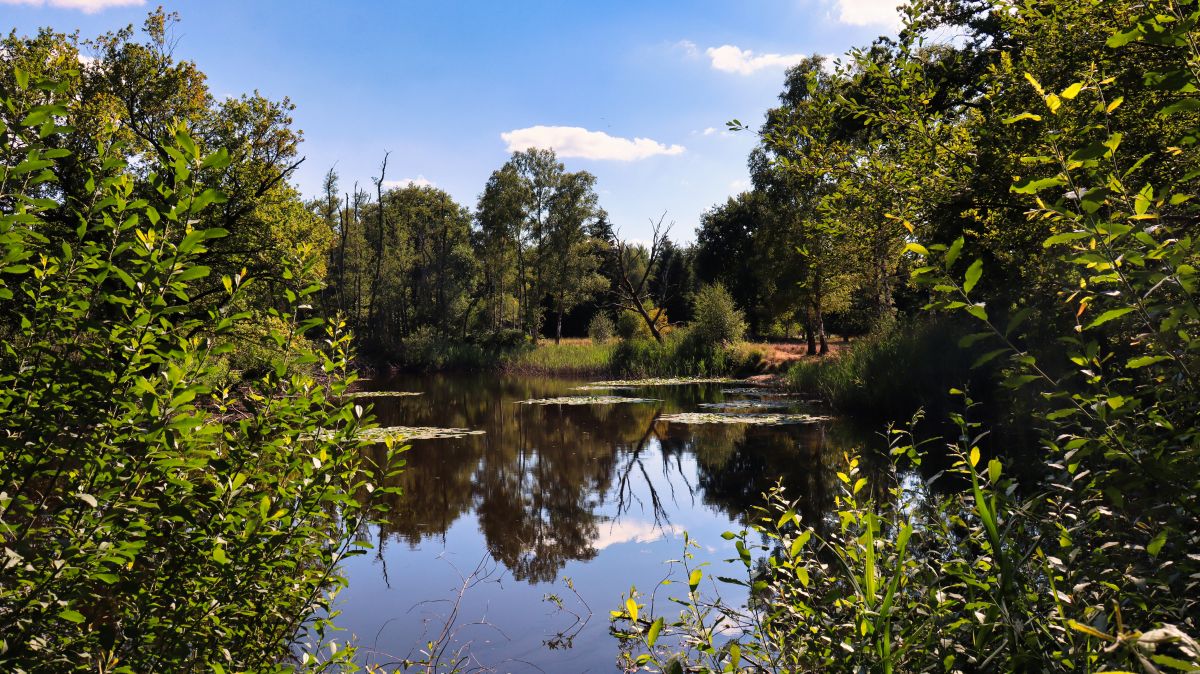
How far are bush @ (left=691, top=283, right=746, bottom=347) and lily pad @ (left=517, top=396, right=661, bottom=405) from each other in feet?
21.1

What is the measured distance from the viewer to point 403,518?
29.1 feet

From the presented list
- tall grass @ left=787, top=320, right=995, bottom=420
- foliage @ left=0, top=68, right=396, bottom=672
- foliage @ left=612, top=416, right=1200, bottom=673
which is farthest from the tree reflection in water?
foliage @ left=612, top=416, right=1200, bottom=673

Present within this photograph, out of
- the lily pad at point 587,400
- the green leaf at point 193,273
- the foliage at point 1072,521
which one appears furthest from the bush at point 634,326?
the green leaf at point 193,273

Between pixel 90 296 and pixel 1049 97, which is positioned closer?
pixel 1049 97

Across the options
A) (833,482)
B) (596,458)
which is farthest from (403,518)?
(833,482)

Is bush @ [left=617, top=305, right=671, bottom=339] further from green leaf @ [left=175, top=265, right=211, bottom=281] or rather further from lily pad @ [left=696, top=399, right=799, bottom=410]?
green leaf @ [left=175, top=265, right=211, bottom=281]

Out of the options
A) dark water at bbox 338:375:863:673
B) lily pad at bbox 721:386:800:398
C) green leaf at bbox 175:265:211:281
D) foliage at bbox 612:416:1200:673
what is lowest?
dark water at bbox 338:375:863:673

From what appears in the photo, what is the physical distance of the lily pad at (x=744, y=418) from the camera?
14984 millimetres

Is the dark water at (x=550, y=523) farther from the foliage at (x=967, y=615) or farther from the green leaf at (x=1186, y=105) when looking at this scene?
the green leaf at (x=1186, y=105)

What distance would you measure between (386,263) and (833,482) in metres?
38.8

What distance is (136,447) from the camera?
2096mm

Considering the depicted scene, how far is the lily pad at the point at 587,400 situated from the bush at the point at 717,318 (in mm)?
6424

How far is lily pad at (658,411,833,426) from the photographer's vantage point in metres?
15.0

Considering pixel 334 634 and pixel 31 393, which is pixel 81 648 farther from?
pixel 334 634
